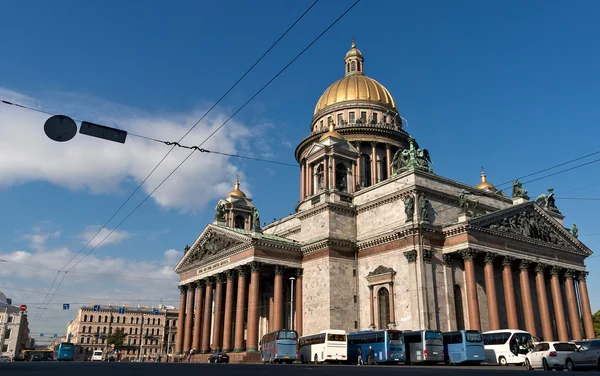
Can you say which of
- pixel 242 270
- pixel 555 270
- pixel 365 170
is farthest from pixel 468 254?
pixel 365 170

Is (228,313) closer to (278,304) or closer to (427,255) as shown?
(278,304)

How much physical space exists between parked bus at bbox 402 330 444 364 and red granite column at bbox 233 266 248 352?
17.0m

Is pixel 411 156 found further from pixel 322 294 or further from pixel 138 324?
pixel 138 324

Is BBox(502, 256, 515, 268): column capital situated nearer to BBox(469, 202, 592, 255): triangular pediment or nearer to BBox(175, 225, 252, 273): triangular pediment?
BBox(469, 202, 592, 255): triangular pediment

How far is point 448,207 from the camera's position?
4572cm

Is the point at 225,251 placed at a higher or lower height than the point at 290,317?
higher

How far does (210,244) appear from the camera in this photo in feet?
179

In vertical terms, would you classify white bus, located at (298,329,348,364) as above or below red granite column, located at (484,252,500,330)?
below

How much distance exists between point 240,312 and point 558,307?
27756mm

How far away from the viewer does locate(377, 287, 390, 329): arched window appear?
42.8 m

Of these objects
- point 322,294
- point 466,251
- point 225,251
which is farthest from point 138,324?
point 466,251

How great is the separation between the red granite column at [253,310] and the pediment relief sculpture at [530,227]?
65.4 ft

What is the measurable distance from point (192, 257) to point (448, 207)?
28.6m

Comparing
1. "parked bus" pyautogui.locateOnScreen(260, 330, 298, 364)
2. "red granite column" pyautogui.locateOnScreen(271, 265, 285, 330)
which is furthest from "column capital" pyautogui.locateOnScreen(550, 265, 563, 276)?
"parked bus" pyautogui.locateOnScreen(260, 330, 298, 364)
